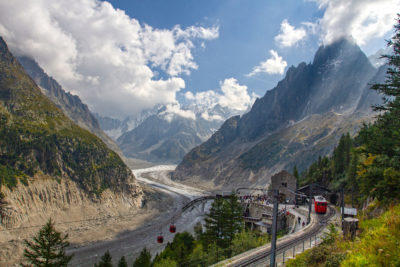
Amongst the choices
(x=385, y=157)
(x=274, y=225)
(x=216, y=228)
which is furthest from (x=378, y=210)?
(x=216, y=228)

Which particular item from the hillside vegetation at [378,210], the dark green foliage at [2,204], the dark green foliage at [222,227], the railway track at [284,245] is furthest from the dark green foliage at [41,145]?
the hillside vegetation at [378,210]

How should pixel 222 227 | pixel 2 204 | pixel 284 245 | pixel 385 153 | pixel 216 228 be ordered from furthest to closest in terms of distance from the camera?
pixel 2 204 → pixel 216 228 → pixel 222 227 → pixel 284 245 → pixel 385 153

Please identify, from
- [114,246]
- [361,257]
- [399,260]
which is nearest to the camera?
[399,260]

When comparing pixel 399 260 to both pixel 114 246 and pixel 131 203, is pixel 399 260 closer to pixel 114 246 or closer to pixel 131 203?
pixel 114 246

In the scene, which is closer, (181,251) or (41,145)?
(181,251)

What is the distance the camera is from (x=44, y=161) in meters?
106

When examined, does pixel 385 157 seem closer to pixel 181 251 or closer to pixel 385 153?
pixel 385 153

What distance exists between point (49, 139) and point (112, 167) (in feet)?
115

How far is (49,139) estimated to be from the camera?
382 ft

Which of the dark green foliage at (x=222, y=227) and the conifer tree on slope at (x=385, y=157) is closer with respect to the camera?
the conifer tree on slope at (x=385, y=157)

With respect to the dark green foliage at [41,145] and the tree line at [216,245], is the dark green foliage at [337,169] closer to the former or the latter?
the tree line at [216,245]

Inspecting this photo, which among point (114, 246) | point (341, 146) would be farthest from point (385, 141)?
point (114, 246)

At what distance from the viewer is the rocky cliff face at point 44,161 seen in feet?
292

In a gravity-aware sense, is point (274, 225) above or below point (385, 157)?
below
